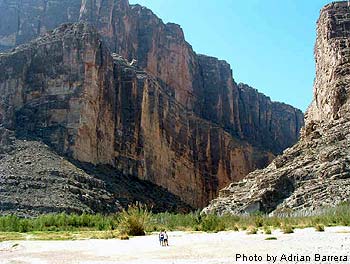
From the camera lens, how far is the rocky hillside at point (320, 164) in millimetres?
52756

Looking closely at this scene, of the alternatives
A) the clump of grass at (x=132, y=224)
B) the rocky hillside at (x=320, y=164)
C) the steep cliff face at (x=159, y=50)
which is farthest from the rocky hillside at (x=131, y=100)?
the clump of grass at (x=132, y=224)

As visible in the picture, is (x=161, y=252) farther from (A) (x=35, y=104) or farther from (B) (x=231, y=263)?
(A) (x=35, y=104)

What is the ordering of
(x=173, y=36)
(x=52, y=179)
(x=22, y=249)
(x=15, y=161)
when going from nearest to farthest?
1. (x=22, y=249)
2. (x=52, y=179)
3. (x=15, y=161)
4. (x=173, y=36)

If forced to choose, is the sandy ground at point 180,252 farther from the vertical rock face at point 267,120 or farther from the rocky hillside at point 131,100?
the vertical rock face at point 267,120

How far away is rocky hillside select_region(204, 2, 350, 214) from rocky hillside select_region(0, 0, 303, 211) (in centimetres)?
3132

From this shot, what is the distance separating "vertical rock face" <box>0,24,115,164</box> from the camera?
88.6 m

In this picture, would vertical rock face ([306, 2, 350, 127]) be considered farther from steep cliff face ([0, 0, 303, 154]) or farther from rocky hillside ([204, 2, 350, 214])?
steep cliff face ([0, 0, 303, 154])

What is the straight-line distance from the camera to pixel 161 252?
86.7 ft

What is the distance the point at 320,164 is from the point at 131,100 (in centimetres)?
5511

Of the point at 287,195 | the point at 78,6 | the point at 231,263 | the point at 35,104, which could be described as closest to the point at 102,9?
the point at 78,6

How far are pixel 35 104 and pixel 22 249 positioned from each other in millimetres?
63352

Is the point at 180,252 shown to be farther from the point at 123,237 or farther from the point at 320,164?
the point at 320,164

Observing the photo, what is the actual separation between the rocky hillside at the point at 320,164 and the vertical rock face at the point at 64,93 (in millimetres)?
28903

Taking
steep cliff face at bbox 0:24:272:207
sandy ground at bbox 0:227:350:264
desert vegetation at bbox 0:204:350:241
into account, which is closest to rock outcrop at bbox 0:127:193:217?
steep cliff face at bbox 0:24:272:207
